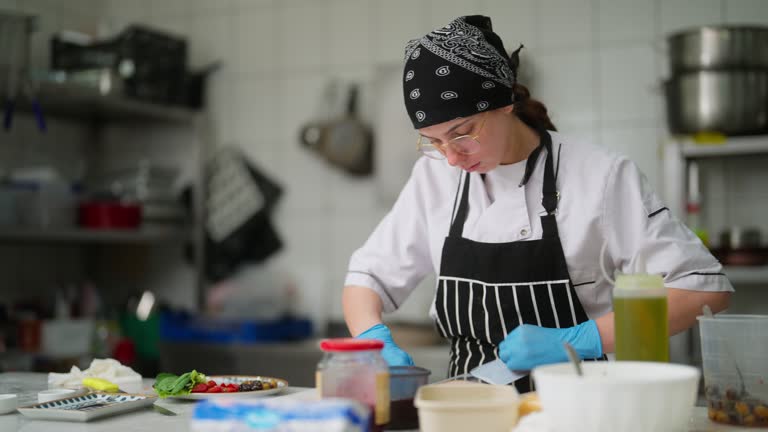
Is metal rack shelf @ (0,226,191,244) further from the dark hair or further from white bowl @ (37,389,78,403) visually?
the dark hair

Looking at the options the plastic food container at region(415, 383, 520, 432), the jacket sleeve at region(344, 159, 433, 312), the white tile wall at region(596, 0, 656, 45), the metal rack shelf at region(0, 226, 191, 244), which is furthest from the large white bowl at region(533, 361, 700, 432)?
the metal rack shelf at region(0, 226, 191, 244)

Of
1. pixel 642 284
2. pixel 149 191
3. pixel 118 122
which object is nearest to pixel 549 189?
Result: pixel 642 284

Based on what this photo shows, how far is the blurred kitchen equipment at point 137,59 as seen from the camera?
3.95 meters

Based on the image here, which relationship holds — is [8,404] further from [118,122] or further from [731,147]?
[118,122]

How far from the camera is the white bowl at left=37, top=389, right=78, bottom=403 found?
1.72m

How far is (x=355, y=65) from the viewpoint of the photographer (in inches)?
163

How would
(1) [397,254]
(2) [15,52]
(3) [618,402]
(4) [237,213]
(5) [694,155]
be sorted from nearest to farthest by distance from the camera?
(3) [618,402], (1) [397,254], (5) [694,155], (2) [15,52], (4) [237,213]

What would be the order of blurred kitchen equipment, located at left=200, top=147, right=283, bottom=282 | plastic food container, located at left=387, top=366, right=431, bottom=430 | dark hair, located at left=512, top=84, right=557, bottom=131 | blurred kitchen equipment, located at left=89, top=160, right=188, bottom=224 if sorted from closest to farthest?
plastic food container, located at left=387, top=366, right=431, bottom=430, dark hair, located at left=512, top=84, right=557, bottom=131, blurred kitchen equipment, located at left=89, top=160, right=188, bottom=224, blurred kitchen equipment, located at left=200, top=147, right=283, bottom=282

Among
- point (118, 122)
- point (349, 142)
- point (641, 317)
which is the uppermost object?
point (118, 122)

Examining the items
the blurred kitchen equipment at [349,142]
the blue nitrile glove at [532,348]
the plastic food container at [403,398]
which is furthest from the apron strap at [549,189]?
the blurred kitchen equipment at [349,142]

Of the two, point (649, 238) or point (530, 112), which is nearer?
point (649, 238)

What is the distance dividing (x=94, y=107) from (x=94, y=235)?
71 cm

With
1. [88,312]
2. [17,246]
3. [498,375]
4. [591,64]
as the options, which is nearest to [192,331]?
[88,312]

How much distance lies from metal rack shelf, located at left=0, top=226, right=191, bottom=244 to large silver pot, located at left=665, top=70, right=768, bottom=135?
2456mm
